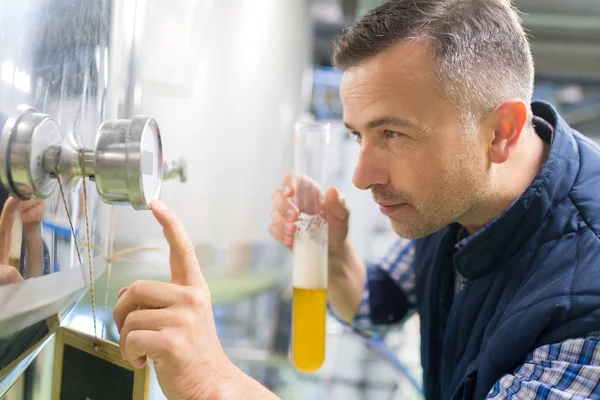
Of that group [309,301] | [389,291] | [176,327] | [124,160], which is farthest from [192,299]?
[389,291]

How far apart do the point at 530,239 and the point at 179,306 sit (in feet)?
1.78

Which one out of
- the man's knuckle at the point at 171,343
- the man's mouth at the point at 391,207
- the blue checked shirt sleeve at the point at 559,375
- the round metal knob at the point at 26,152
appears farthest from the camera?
the man's mouth at the point at 391,207

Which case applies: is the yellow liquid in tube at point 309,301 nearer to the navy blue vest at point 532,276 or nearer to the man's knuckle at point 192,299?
the navy blue vest at point 532,276

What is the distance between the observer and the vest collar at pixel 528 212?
73 cm

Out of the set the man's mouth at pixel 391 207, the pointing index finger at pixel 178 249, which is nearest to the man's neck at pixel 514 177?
the man's mouth at pixel 391 207

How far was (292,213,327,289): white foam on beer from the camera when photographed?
2.45ft

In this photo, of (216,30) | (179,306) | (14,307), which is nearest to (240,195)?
(216,30)

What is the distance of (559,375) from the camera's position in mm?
563

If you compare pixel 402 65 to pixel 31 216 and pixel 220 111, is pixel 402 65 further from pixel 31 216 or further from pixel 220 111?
pixel 31 216

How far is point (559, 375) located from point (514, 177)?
1.17ft

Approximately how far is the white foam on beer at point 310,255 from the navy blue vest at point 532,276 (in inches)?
9.0

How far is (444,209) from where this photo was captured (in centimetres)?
79

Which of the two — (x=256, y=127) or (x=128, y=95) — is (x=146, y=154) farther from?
(x=256, y=127)

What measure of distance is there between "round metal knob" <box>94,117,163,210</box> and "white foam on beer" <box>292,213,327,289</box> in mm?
421
